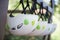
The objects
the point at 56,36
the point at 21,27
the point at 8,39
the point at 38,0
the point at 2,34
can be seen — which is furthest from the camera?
the point at 56,36

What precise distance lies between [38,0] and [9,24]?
0.61 ft

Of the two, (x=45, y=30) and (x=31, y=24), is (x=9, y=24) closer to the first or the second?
(x=31, y=24)

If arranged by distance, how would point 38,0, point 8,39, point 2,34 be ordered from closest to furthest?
1. point 2,34
2. point 38,0
3. point 8,39

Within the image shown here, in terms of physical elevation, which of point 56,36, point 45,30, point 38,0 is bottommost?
point 56,36

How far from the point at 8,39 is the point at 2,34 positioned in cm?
79

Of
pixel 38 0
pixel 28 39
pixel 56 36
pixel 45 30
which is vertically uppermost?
pixel 38 0

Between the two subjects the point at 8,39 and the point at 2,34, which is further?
the point at 8,39

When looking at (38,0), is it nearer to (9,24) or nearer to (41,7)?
(41,7)

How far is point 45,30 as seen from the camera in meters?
0.72

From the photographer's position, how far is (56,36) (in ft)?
5.74

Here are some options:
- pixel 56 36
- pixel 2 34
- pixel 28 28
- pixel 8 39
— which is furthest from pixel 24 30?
pixel 56 36

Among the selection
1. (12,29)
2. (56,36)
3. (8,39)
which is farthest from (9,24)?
(56,36)

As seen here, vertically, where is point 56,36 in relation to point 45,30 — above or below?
below

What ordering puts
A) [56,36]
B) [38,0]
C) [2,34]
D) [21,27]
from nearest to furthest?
[2,34], [21,27], [38,0], [56,36]
